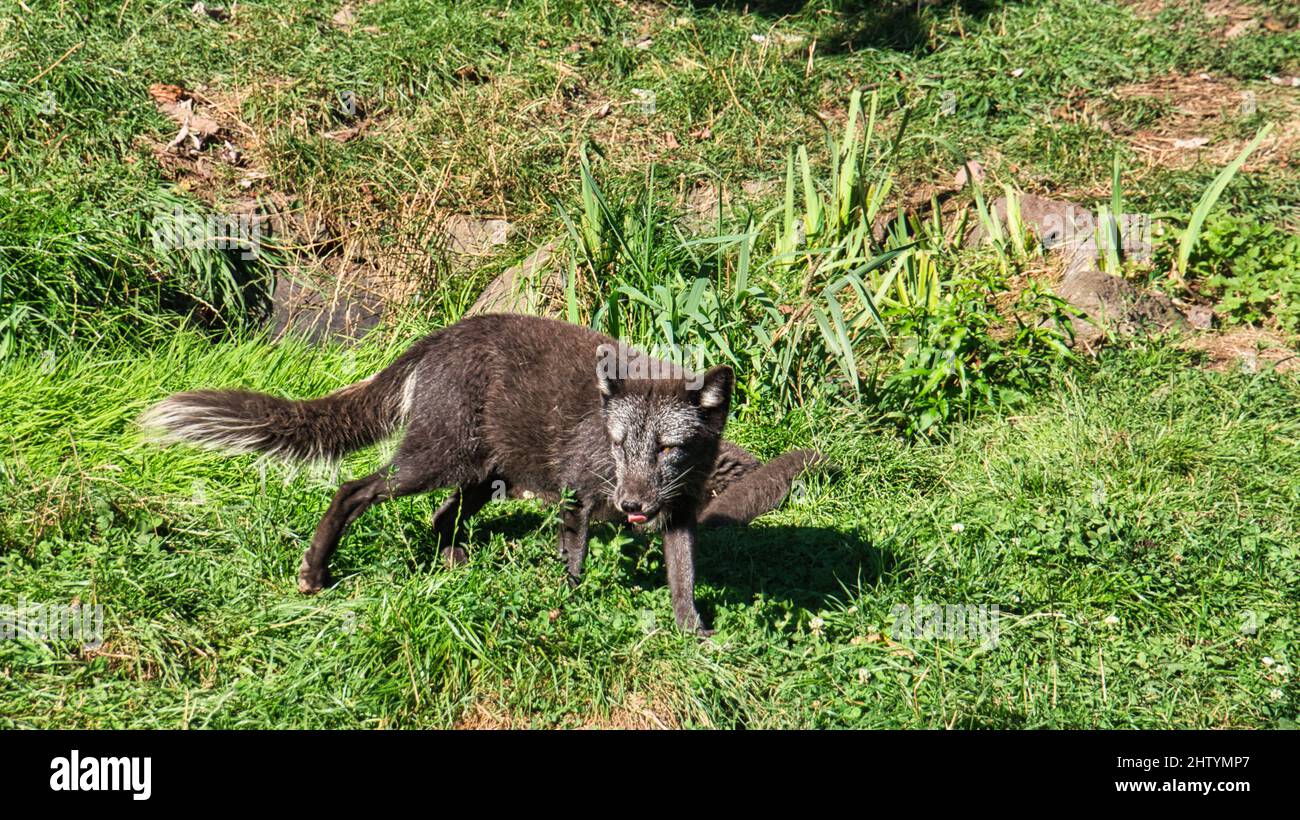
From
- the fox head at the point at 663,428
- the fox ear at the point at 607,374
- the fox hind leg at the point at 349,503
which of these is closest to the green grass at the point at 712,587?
the fox hind leg at the point at 349,503

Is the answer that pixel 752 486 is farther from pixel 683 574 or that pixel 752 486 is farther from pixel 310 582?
pixel 310 582

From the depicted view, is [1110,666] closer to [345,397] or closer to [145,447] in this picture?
[345,397]

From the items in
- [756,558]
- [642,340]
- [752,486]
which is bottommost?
[756,558]

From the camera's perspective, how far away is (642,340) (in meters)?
7.52

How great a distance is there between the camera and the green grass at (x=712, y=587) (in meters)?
4.45

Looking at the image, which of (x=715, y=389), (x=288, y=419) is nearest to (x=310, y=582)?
(x=288, y=419)

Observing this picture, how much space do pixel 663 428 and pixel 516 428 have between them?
749 millimetres

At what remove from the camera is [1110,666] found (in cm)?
494

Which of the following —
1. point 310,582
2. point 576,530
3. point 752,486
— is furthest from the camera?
point 752,486

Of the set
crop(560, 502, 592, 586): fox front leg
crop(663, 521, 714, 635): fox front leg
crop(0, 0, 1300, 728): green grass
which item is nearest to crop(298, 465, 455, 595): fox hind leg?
crop(0, 0, 1300, 728): green grass

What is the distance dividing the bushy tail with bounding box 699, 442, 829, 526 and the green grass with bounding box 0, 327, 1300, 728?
0.14 m

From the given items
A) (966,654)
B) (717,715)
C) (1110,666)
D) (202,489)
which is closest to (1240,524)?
(1110,666)

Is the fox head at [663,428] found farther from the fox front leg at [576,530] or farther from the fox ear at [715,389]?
the fox front leg at [576,530]

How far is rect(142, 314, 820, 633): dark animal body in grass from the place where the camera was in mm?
5270
